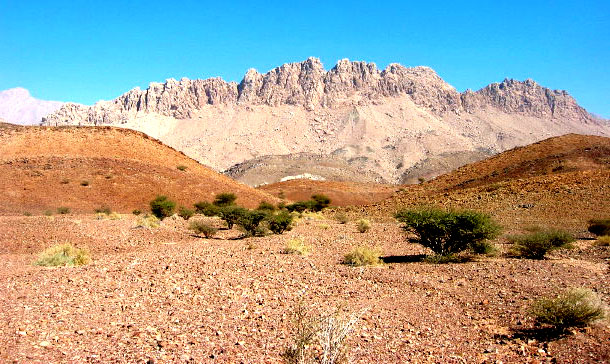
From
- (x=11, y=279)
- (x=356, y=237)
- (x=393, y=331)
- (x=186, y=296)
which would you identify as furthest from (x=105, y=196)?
(x=393, y=331)

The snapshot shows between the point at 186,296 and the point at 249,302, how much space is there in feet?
4.49

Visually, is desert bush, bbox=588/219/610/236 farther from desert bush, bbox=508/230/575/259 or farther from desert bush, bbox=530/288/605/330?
desert bush, bbox=530/288/605/330

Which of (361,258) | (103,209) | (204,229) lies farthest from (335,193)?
(361,258)

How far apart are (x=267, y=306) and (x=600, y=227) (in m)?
19.0

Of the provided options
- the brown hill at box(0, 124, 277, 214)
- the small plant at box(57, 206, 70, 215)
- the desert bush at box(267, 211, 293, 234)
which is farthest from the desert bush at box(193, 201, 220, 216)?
the desert bush at box(267, 211, 293, 234)

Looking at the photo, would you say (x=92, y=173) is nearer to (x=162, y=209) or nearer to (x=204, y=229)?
(x=162, y=209)

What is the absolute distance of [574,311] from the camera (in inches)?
271

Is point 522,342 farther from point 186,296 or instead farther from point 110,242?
point 110,242

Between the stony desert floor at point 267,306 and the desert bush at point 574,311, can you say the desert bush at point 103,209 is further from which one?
the desert bush at point 574,311

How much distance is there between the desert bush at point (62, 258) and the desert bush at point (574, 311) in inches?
465

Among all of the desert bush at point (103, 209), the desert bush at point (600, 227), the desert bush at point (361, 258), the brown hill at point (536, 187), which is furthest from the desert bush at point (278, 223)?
the desert bush at point (103, 209)

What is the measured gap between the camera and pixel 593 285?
388 inches

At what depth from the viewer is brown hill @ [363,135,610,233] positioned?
82.3ft

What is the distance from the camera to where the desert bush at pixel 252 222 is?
920 inches
